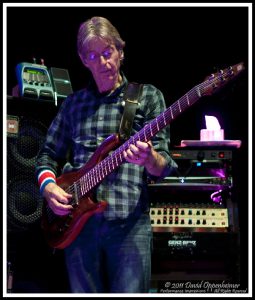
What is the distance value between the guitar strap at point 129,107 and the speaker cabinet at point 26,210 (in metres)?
1.07

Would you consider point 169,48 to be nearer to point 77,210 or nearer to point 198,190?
point 198,190

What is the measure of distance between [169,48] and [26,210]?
2.35 metres

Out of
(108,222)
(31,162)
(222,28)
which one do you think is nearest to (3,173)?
(31,162)

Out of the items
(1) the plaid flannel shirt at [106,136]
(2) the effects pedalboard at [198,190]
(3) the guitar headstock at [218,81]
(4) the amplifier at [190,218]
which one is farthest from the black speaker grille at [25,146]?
(3) the guitar headstock at [218,81]

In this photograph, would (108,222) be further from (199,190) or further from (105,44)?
(199,190)

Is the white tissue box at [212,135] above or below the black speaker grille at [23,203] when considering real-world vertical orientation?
above

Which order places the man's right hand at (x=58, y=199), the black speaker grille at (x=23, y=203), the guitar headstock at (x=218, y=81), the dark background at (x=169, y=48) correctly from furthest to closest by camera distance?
1. the dark background at (x=169, y=48)
2. the black speaker grille at (x=23, y=203)
3. the man's right hand at (x=58, y=199)
4. the guitar headstock at (x=218, y=81)

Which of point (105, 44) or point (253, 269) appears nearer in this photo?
point (105, 44)

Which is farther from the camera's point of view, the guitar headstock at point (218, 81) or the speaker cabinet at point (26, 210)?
the speaker cabinet at point (26, 210)

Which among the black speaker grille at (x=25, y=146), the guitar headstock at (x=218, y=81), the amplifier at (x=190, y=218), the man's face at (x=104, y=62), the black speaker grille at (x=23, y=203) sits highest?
the man's face at (x=104, y=62)

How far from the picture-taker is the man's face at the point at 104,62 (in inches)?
95.5

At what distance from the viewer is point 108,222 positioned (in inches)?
87.6

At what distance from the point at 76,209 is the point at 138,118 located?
536mm

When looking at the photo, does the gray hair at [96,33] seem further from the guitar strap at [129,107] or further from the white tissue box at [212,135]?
the white tissue box at [212,135]
